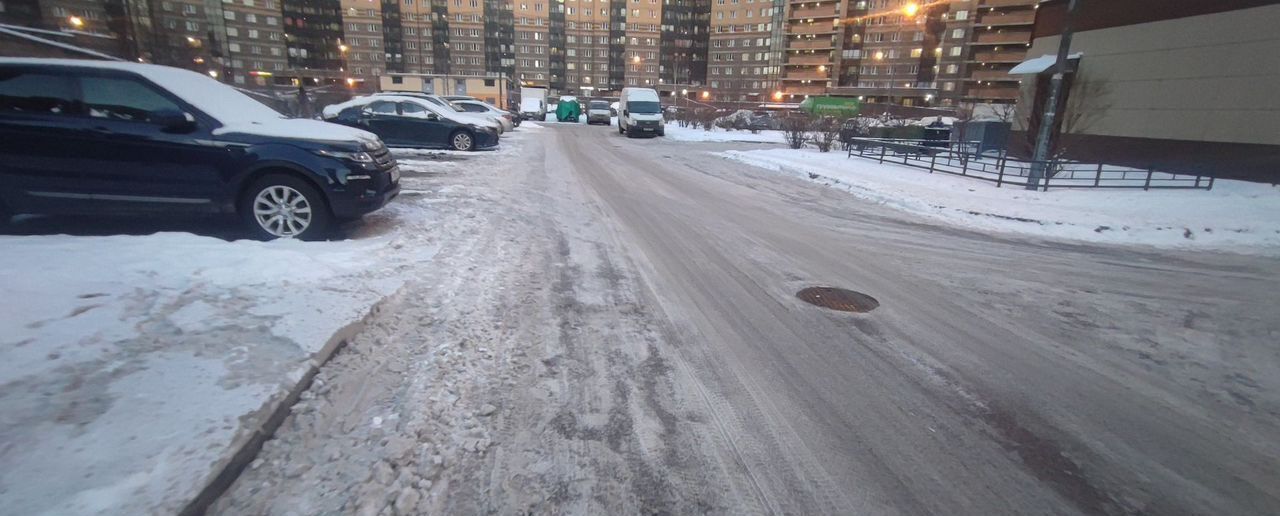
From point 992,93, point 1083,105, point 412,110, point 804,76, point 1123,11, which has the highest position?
point 804,76

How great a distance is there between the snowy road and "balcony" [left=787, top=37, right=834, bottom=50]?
83611 millimetres

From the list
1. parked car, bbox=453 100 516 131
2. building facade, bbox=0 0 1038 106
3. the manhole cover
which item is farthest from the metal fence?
building facade, bbox=0 0 1038 106

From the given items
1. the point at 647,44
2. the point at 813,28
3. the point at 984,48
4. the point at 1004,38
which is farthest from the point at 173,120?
→ the point at 647,44

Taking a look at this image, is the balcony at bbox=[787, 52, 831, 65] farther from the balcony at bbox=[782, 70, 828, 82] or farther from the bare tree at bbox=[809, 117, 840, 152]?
the bare tree at bbox=[809, 117, 840, 152]

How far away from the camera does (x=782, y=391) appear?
11.4 ft

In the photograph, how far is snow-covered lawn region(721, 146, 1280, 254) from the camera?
8633 mm

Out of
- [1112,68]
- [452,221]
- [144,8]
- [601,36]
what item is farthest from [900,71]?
[452,221]

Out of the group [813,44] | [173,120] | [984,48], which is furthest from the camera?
[813,44]

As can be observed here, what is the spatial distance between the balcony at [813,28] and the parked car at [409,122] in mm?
76908

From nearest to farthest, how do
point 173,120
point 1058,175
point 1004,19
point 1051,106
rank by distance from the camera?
1. point 173,120
2. point 1051,106
3. point 1058,175
4. point 1004,19

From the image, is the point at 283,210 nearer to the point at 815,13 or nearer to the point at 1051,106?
the point at 1051,106

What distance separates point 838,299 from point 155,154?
6716 mm

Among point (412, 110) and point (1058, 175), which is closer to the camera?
point (1058, 175)

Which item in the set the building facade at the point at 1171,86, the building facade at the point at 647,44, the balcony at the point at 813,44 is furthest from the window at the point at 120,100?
the balcony at the point at 813,44
